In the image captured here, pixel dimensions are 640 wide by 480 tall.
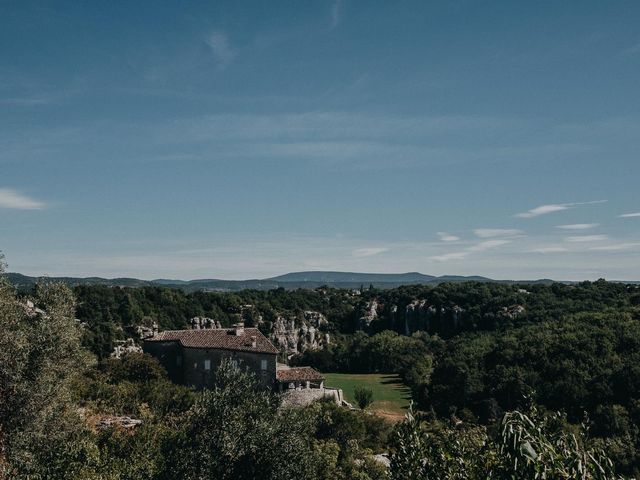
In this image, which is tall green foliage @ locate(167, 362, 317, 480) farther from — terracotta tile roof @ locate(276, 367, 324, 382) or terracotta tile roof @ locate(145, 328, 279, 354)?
terracotta tile roof @ locate(145, 328, 279, 354)

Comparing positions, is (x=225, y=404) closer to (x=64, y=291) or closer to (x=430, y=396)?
(x=64, y=291)

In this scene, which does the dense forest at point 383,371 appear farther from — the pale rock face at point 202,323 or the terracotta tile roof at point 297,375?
the terracotta tile roof at point 297,375

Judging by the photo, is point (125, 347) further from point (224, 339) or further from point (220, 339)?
point (224, 339)

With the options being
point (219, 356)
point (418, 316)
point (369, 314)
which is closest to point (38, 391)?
point (219, 356)

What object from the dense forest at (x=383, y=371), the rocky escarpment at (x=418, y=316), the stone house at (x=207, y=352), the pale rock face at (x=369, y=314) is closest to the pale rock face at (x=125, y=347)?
the dense forest at (x=383, y=371)

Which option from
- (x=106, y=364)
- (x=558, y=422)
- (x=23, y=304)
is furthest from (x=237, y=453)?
(x=106, y=364)

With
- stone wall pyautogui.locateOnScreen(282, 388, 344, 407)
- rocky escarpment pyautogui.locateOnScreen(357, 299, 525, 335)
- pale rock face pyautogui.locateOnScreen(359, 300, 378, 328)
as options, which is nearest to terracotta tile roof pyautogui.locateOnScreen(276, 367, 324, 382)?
stone wall pyautogui.locateOnScreen(282, 388, 344, 407)
